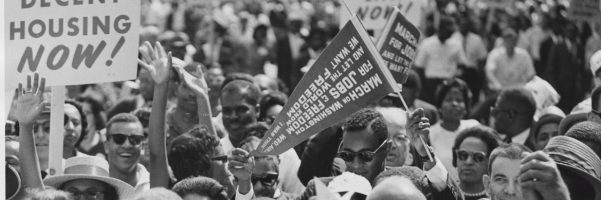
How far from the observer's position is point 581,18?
61.7 ft

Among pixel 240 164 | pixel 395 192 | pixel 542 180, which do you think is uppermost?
pixel 542 180

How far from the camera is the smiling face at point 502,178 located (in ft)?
24.8

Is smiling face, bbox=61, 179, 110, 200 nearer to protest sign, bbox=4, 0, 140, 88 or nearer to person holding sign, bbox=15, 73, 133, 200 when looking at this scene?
person holding sign, bbox=15, 73, 133, 200

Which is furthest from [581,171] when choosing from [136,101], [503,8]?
[503,8]

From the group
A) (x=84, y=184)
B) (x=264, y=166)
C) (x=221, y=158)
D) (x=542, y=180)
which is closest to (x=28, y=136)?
(x=84, y=184)

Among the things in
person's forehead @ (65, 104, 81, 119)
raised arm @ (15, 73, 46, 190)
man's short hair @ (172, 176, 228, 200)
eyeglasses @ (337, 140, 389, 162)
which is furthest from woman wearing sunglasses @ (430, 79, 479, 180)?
man's short hair @ (172, 176, 228, 200)

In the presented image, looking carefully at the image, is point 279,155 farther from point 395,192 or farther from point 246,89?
point 395,192

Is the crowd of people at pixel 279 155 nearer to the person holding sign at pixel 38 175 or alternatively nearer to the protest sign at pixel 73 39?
the person holding sign at pixel 38 175

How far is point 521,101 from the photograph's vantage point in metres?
10.9

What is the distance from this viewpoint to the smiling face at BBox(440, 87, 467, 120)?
1155 cm

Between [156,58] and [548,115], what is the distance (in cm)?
338

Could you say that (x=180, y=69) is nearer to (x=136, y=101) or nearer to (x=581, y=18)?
(x=136, y=101)

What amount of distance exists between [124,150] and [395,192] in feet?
11.7

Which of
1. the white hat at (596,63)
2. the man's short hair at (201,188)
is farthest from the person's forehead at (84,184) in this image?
the white hat at (596,63)
